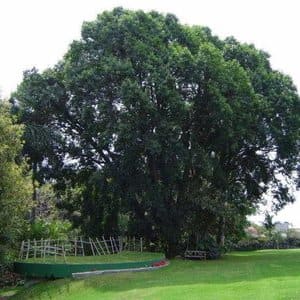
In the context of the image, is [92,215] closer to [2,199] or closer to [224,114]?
[224,114]

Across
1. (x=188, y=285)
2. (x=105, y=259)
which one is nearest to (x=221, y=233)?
(x=105, y=259)

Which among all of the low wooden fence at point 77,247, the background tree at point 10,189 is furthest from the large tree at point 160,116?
the background tree at point 10,189

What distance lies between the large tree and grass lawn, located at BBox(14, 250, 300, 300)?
6.12 meters

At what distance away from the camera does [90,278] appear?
20266mm

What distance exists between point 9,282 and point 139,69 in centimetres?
1173

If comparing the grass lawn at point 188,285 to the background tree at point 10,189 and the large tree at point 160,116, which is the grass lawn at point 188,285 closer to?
the background tree at point 10,189

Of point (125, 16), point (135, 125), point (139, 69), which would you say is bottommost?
point (135, 125)

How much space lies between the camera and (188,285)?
1711 centimetres

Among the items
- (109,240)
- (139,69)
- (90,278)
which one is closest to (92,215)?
(109,240)

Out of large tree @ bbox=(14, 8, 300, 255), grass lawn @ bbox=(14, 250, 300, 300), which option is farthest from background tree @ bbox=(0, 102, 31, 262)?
large tree @ bbox=(14, 8, 300, 255)

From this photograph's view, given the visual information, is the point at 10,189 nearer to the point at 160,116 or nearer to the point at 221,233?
the point at 160,116

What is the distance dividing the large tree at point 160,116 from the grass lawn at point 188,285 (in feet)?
20.1

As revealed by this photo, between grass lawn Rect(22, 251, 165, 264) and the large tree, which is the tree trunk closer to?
the large tree

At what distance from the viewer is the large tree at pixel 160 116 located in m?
26.8
